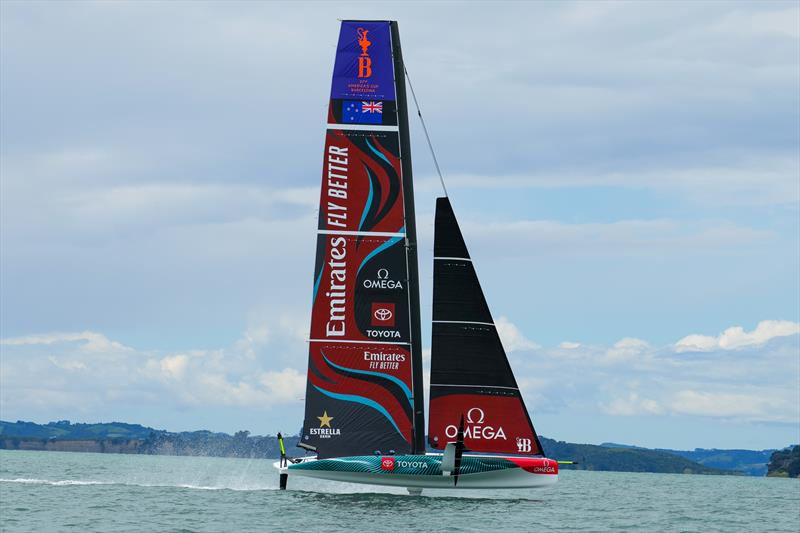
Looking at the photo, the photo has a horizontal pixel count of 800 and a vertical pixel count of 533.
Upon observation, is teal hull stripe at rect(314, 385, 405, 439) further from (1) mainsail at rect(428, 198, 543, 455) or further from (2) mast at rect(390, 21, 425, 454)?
(1) mainsail at rect(428, 198, 543, 455)

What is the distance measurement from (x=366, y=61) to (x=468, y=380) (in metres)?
11.1

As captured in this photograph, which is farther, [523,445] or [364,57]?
[364,57]

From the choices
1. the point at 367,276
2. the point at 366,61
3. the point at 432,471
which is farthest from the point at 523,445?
the point at 366,61

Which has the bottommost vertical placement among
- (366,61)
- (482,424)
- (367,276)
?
(482,424)

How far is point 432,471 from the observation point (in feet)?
121

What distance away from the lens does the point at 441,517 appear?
34219 millimetres

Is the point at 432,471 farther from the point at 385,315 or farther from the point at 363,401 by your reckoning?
the point at 385,315

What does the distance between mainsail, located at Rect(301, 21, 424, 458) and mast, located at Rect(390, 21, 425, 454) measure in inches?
1.3

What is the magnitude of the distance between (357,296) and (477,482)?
7.17m

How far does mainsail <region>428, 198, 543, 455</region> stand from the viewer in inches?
1497

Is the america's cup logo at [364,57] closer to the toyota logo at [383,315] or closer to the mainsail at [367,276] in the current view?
the mainsail at [367,276]

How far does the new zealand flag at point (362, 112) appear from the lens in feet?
128

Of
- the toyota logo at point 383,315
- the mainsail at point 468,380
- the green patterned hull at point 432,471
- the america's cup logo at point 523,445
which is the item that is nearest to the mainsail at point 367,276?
the toyota logo at point 383,315

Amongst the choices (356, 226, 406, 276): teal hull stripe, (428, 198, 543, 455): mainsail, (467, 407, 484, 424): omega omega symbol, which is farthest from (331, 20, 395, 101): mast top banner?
(467, 407, 484, 424): omega omega symbol
